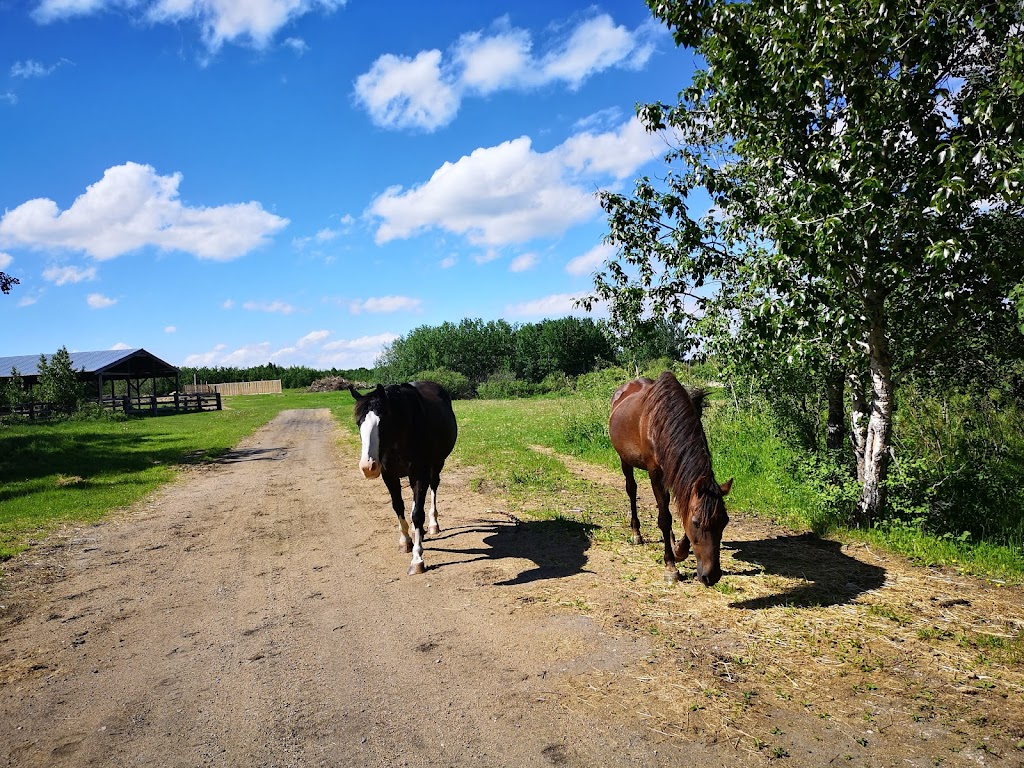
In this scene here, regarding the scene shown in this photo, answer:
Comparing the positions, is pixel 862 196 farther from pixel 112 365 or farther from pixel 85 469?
pixel 112 365

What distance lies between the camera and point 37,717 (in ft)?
12.0

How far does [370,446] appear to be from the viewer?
19.1ft

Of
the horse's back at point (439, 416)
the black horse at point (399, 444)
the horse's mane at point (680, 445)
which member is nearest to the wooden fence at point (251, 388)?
the horse's back at point (439, 416)

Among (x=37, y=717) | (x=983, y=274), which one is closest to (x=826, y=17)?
(x=983, y=274)

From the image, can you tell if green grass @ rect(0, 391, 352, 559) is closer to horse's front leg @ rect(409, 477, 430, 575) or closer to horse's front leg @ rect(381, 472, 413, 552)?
horse's front leg @ rect(381, 472, 413, 552)

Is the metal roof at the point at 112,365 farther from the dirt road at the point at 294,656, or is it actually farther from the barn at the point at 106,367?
the dirt road at the point at 294,656

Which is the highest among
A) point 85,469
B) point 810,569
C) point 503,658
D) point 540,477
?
point 85,469

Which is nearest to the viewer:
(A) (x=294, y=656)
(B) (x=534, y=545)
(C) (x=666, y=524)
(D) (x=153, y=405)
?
(A) (x=294, y=656)

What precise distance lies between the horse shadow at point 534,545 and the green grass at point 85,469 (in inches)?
237

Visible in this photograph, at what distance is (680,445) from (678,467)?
232 millimetres

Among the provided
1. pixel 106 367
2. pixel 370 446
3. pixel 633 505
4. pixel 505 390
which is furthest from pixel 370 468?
pixel 505 390

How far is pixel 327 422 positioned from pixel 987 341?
26761mm

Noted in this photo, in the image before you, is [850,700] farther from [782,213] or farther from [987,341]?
[987,341]

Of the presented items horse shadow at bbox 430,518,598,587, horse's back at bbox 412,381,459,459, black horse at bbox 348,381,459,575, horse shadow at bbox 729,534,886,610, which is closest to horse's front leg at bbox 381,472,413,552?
black horse at bbox 348,381,459,575
